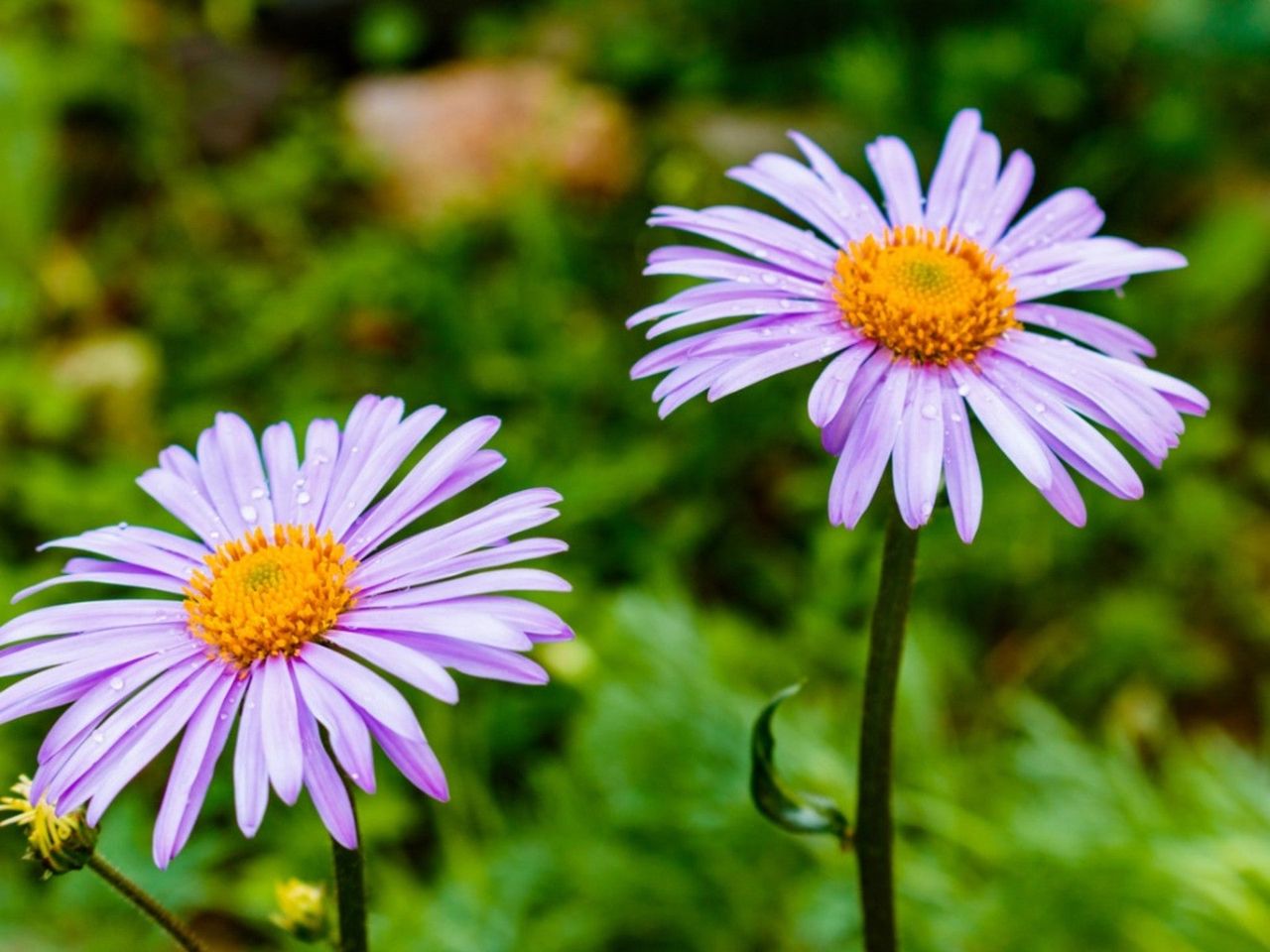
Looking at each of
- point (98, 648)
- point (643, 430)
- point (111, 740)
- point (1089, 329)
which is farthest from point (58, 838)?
point (643, 430)

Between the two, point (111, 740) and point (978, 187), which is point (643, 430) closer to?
point (978, 187)

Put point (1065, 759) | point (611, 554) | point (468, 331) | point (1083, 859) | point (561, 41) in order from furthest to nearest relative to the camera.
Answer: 1. point (561, 41)
2. point (468, 331)
3. point (611, 554)
4. point (1065, 759)
5. point (1083, 859)

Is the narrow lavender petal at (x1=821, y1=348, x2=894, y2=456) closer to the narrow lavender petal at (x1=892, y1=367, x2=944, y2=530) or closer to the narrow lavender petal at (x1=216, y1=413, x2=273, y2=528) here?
the narrow lavender petal at (x1=892, y1=367, x2=944, y2=530)

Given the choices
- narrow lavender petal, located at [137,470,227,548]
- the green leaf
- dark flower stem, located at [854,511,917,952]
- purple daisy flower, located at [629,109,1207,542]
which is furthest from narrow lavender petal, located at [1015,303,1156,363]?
narrow lavender petal, located at [137,470,227,548]

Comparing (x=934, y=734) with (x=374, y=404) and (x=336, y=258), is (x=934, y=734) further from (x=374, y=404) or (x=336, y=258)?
(x=336, y=258)

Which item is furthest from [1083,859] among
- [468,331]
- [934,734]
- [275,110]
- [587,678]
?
[275,110]

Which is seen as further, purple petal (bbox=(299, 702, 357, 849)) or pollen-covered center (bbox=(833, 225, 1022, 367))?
pollen-covered center (bbox=(833, 225, 1022, 367))
